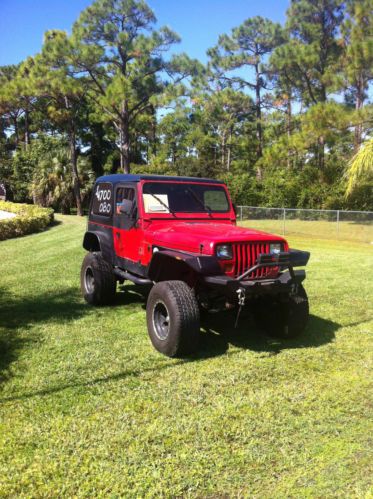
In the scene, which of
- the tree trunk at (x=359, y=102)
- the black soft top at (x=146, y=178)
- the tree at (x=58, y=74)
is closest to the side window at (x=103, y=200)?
the black soft top at (x=146, y=178)

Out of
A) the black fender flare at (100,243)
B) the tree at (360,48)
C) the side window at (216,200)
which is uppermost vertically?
the tree at (360,48)

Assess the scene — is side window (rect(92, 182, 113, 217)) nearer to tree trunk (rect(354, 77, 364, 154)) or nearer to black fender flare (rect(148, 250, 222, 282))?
black fender flare (rect(148, 250, 222, 282))

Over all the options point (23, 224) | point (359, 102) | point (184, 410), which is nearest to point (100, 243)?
point (184, 410)

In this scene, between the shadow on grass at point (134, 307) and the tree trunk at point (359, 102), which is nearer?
the shadow on grass at point (134, 307)

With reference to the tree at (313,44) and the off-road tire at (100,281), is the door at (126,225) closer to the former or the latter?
the off-road tire at (100,281)

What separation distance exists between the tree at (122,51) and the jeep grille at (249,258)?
2158cm

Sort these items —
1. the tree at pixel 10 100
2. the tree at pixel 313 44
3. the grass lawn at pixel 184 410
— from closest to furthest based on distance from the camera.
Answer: the grass lawn at pixel 184 410 < the tree at pixel 313 44 < the tree at pixel 10 100

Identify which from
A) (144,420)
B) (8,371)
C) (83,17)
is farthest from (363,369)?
(83,17)

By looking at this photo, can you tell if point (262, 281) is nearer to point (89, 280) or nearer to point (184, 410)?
point (184, 410)

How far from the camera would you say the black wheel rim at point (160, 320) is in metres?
4.64

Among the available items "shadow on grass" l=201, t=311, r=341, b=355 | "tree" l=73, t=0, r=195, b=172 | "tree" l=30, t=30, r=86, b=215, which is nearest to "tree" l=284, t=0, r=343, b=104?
"tree" l=73, t=0, r=195, b=172

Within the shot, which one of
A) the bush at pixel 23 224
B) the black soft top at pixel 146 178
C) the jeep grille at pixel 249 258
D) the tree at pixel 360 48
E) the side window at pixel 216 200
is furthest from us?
the bush at pixel 23 224

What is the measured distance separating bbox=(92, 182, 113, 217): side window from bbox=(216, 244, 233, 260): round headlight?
248 cm

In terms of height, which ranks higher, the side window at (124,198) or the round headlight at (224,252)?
the side window at (124,198)
